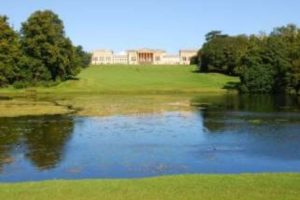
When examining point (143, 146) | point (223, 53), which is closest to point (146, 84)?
point (223, 53)

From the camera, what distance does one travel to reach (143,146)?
102ft

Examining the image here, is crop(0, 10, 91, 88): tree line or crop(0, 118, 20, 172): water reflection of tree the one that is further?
crop(0, 10, 91, 88): tree line

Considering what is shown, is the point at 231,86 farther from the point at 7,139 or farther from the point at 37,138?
the point at 7,139

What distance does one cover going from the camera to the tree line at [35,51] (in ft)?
312

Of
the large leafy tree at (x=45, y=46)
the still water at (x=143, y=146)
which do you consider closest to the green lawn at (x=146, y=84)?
the large leafy tree at (x=45, y=46)

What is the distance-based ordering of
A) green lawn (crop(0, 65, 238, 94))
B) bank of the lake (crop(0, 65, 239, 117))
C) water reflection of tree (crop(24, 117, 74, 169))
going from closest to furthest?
water reflection of tree (crop(24, 117, 74, 169))
bank of the lake (crop(0, 65, 239, 117))
green lawn (crop(0, 65, 238, 94))

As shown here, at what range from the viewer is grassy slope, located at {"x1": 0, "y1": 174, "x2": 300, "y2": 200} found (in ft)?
49.5

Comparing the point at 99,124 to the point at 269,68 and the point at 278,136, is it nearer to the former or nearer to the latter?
the point at 278,136

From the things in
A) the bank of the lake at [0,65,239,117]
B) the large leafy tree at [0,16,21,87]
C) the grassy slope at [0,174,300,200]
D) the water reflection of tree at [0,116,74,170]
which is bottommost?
the bank of the lake at [0,65,239,117]

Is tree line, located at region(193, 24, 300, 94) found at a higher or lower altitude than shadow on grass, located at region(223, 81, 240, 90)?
higher

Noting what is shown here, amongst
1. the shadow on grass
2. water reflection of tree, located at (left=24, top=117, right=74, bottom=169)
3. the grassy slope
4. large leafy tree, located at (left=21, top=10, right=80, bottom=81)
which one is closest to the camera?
the grassy slope

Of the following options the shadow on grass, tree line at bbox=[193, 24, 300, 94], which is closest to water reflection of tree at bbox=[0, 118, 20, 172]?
tree line at bbox=[193, 24, 300, 94]

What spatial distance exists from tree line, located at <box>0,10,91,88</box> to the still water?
49.1 metres

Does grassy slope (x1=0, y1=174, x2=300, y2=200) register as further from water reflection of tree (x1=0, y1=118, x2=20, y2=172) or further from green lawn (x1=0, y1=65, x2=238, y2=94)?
green lawn (x1=0, y1=65, x2=238, y2=94)
